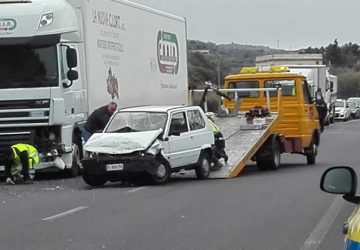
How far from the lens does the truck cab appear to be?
891 inches

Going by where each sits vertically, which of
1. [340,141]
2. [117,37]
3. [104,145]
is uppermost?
[117,37]

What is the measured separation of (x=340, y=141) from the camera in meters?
37.3

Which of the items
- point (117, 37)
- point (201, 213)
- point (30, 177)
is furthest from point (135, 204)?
point (117, 37)

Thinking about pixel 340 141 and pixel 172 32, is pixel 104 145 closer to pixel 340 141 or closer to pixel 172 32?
pixel 172 32

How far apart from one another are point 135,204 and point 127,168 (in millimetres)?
3033

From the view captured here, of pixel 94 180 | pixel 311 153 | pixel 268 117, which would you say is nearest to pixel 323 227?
pixel 94 180

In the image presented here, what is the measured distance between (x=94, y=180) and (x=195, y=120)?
291 cm

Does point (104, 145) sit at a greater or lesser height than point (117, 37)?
lesser

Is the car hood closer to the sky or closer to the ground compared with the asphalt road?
closer to the sky

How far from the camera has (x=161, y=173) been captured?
17.5 m

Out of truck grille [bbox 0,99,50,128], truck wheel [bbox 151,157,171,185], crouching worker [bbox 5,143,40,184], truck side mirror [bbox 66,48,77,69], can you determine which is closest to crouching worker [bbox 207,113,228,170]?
truck wheel [bbox 151,157,171,185]

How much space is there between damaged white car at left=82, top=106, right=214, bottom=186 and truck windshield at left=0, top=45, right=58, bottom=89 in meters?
1.95

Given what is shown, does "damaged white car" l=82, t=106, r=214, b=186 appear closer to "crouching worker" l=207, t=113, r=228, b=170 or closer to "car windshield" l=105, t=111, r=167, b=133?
"car windshield" l=105, t=111, r=167, b=133

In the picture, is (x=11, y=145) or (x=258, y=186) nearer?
(x=258, y=186)
